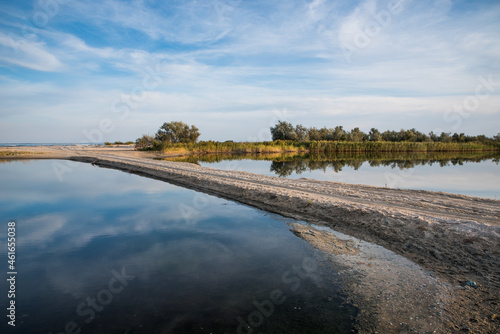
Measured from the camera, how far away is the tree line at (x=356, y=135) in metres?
70.9

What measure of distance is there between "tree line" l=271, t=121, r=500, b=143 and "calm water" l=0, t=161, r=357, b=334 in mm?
65280

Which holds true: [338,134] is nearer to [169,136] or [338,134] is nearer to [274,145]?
[274,145]

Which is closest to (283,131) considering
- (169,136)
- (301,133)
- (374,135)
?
(301,133)

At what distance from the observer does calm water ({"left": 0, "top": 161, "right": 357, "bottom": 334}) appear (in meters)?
3.80

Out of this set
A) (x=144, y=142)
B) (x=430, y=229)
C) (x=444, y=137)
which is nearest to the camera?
(x=430, y=229)

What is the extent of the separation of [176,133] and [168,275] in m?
51.1

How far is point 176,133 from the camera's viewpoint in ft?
177

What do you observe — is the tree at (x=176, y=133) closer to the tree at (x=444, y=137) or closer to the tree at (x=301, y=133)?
the tree at (x=301, y=133)

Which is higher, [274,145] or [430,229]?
[274,145]

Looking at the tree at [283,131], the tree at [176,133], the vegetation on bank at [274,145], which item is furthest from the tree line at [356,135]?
the tree at [176,133]

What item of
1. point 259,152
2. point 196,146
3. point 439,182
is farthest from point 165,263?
point 259,152

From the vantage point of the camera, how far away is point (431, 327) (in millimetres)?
3564

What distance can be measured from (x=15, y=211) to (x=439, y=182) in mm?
21436

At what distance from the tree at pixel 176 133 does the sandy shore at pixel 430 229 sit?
42798mm
